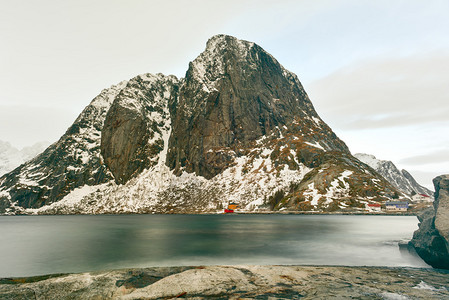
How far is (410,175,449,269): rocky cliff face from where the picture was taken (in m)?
23.3

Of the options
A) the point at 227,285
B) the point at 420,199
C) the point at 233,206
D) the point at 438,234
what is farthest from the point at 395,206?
the point at 227,285

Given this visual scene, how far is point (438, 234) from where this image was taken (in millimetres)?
24453

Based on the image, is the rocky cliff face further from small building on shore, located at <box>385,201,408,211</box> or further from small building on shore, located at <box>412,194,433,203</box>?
small building on shore, located at <box>412,194,433,203</box>

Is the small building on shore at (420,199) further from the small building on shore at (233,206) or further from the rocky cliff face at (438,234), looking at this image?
the rocky cliff face at (438,234)

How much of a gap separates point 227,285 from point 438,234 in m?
20.8

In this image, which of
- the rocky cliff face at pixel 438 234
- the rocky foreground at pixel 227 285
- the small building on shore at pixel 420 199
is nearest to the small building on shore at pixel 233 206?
the small building on shore at pixel 420 199

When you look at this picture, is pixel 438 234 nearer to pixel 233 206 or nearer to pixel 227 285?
pixel 227 285

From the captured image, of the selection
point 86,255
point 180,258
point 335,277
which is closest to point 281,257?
point 180,258

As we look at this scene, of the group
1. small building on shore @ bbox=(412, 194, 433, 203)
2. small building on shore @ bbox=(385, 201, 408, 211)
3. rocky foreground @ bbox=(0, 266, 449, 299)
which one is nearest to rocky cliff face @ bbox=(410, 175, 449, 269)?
rocky foreground @ bbox=(0, 266, 449, 299)

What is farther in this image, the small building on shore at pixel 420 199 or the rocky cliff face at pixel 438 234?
the small building on shore at pixel 420 199

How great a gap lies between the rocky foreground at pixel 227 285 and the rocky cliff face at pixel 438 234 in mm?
5171

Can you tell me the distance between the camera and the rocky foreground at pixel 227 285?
1417 cm

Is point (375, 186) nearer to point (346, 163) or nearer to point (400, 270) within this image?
point (346, 163)

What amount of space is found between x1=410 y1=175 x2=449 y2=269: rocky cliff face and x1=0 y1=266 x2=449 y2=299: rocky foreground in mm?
5171
